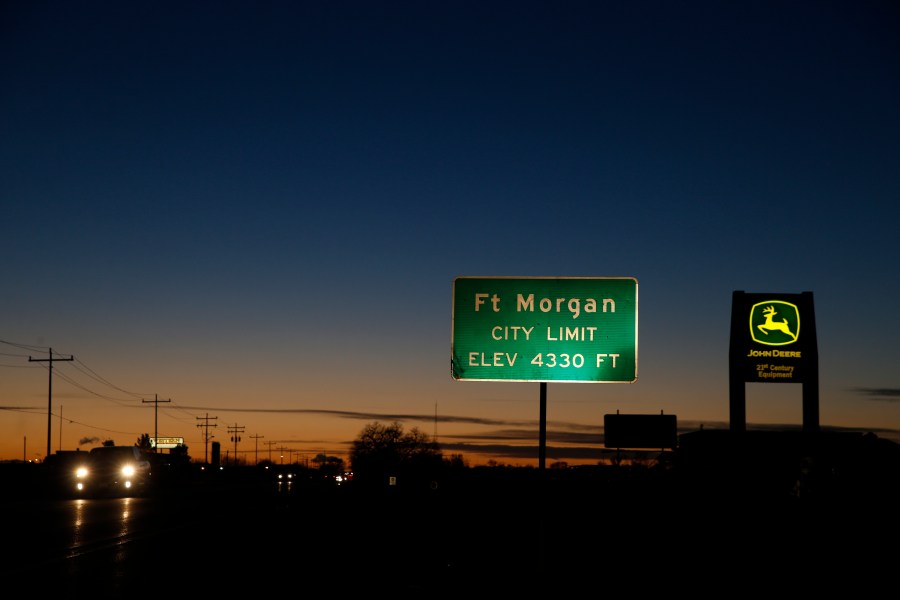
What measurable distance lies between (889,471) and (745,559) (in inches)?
311

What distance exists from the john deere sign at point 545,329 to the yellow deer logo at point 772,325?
76.8ft

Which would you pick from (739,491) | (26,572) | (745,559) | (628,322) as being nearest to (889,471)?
(739,491)

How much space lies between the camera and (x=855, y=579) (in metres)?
12.4

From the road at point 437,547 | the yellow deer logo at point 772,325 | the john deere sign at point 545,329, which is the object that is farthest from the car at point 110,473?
the john deere sign at point 545,329

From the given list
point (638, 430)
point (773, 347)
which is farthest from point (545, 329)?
point (638, 430)

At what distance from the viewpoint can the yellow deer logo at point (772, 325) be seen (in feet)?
113

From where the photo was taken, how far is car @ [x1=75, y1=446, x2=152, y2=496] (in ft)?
123

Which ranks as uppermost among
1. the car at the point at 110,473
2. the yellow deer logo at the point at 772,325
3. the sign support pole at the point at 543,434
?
the yellow deer logo at the point at 772,325

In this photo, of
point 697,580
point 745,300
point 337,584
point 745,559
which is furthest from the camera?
point 745,300

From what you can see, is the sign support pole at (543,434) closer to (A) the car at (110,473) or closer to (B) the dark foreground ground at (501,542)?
(B) the dark foreground ground at (501,542)

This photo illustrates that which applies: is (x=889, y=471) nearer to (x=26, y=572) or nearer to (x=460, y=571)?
(x=460, y=571)

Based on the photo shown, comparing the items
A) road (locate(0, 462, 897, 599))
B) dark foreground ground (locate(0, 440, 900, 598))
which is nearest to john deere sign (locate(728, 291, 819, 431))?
dark foreground ground (locate(0, 440, 900, 598))

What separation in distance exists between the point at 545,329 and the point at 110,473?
29.3 metres

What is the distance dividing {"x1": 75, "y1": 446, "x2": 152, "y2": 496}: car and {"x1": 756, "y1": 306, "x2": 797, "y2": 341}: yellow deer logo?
2374 centimetres
